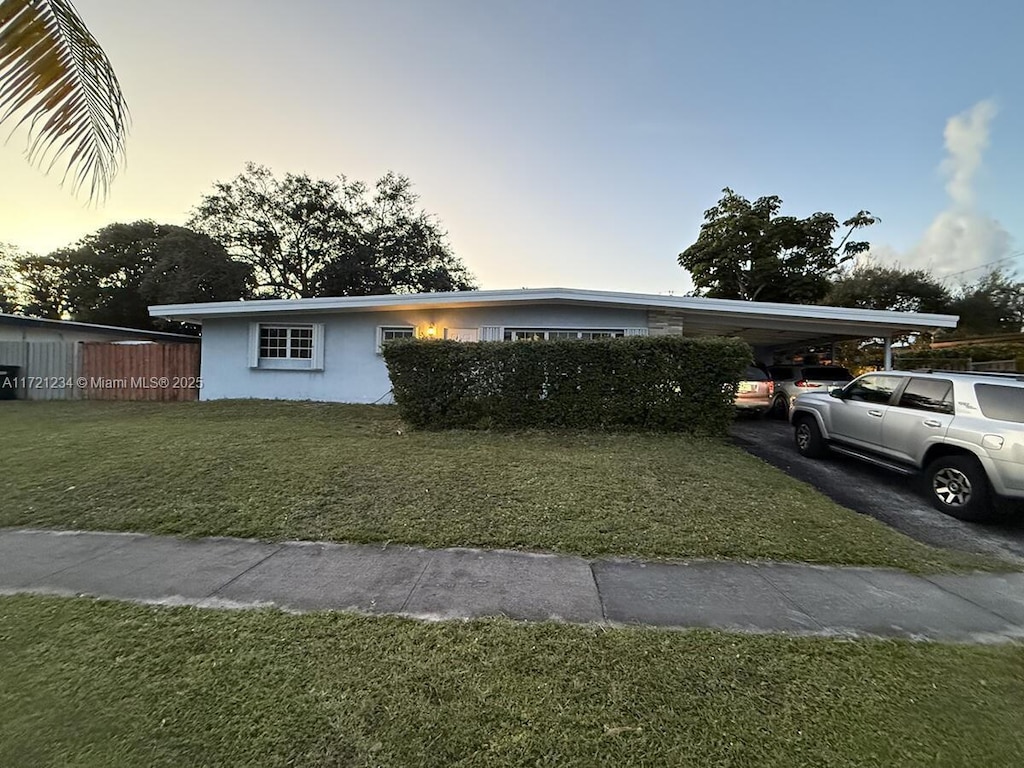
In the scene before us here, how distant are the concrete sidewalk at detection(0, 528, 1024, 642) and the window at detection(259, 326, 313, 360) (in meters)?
8.26

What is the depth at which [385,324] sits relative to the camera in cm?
1109

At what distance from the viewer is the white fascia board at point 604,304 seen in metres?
9.57

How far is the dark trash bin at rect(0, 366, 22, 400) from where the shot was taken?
13.4m

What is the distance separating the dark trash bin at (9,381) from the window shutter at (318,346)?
10947mm

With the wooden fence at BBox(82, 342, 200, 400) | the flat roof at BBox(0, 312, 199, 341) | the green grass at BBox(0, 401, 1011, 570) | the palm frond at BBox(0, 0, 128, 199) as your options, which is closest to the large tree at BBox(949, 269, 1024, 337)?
the green grass at BBox(0, 401, 1011, 570)

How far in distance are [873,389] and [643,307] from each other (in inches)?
195

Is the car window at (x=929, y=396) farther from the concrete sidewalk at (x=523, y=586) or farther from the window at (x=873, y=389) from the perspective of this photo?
the concrete sidewalk at (x=523, y=586)

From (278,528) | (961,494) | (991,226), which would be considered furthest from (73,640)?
(991,226)

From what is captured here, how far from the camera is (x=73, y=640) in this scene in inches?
89.5

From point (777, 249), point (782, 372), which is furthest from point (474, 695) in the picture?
point (777, 249)

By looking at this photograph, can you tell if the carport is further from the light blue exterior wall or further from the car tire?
the car tire

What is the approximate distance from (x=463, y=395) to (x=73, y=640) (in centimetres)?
624

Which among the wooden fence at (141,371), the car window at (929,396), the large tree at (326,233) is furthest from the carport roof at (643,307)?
the large tree at (326,233)

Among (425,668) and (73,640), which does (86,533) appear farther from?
(425,668)
